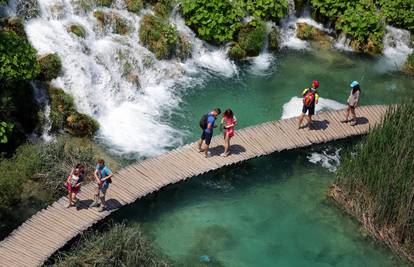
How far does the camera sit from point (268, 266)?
21.1 metres

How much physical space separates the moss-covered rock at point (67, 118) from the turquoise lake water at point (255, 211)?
3189 mm

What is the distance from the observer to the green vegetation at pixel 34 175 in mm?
20766

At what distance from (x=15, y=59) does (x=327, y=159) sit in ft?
36.9

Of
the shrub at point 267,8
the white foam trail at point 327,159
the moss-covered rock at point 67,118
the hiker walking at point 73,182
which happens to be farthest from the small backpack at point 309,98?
the hiker walking at point 73,182

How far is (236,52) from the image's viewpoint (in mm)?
30750

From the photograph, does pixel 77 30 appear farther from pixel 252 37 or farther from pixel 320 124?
pixel 320 124

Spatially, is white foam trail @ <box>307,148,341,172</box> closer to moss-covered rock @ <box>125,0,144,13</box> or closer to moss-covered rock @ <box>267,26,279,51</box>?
moss-covered rock @ <box>267,26,279,51</box>

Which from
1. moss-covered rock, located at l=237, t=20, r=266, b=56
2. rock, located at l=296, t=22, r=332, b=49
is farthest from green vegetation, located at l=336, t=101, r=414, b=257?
rock, located at l=296, t=22, r=332, b=49

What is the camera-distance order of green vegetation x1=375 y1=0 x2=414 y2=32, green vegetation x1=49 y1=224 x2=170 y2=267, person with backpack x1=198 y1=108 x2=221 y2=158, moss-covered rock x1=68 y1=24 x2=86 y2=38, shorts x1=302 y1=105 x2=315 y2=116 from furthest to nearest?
green vegetation x1=375 y1=0 x2=414 y2=32 < moss-covered rock x1=68 y1=24 x2=86 y2=38 < shorts x1=302 y1=105 x2=315 y2=116 < person with backpack x1=198 y1=108 x2=221 y2=158 < green vegetation x1=49 y1=224 x2=170 y2=267

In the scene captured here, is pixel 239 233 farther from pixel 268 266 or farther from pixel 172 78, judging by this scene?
pixel 172 78

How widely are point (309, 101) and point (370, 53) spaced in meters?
9.22

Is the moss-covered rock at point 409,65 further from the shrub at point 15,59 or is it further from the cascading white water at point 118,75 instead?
the shrub at point 15,59

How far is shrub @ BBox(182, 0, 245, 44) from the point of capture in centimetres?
3067

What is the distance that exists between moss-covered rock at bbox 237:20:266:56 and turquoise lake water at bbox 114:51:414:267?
2677 millimetres
